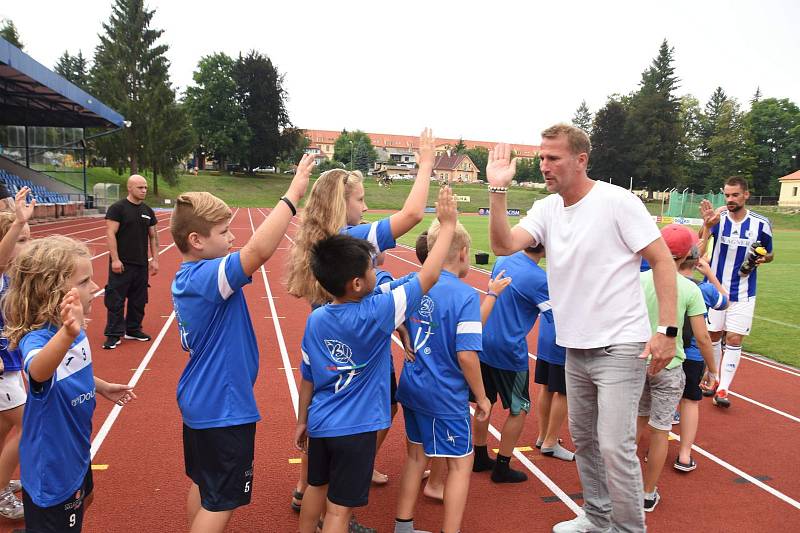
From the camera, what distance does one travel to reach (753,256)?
5.59 meters

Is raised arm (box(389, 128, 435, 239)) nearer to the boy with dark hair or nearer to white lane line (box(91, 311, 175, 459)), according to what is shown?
the boy with dark hair

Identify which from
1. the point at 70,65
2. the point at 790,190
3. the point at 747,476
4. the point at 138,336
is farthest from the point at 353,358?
the point at 70,65

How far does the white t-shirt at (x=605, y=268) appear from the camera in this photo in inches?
113

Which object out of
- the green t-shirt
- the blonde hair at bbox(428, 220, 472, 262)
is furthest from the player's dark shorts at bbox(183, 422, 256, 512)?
the green t-shirt

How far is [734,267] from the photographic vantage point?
19.2ft

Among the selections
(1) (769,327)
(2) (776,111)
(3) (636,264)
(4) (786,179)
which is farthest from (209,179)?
(2) (776,111)

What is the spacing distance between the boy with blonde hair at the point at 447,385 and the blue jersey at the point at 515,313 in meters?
0.76

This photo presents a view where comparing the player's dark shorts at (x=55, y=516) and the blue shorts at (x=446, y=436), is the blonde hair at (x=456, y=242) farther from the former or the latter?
the player's dark shorts at (x=55, y=516)

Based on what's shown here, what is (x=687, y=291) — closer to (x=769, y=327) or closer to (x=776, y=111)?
(x=769, y=327)

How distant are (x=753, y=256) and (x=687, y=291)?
2.69m

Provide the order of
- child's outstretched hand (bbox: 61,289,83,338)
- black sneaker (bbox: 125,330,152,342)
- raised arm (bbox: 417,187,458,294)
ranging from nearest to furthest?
1. child's outstretched hand (bbox: 61,289,83,338)
2. raised arm (bbox: 417,187,458,294)
3. black sneaker (bbox: 125,330,152,342)

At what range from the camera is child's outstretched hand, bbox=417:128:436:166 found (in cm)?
285

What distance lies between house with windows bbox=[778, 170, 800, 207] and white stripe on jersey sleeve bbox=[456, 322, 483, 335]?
6815 centimetres

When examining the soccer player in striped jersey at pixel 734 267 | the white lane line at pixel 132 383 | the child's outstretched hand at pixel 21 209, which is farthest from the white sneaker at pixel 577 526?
the child's outstretched hand at pixel 21 209
